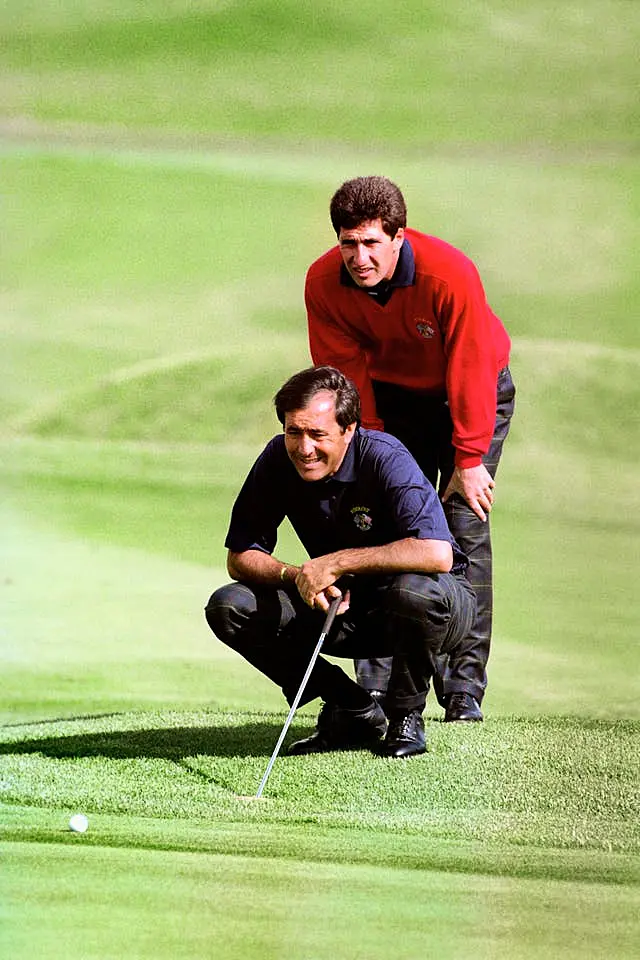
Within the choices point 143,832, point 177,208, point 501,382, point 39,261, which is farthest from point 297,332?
point 143,832

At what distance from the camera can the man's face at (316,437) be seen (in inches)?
108

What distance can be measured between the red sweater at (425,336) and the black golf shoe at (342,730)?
62 centimetres

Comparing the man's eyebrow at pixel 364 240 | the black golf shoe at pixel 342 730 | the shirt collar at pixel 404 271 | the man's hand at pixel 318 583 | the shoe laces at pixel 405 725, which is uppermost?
the man's eyebrow at pixel 364 240

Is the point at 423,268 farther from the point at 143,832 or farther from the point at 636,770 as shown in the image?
the point at 143,832

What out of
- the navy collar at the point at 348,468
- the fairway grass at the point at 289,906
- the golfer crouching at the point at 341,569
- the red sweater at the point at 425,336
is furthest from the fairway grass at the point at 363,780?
the red sweater at the point at 425,336

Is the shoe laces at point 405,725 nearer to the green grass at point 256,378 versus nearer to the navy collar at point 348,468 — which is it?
the green grass at point 256,378

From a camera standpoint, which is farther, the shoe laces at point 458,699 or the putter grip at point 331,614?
the shoe laces at point 458,699

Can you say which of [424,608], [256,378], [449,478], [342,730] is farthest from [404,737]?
[256,378]

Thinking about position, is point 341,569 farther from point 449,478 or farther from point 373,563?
point 449,478

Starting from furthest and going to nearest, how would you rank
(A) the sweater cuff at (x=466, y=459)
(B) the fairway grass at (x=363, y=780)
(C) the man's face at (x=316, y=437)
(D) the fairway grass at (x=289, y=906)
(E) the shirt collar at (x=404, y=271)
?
(A) the sweater cuff at (x=466, y=459) → (E) the shirt collar at (x=404, y=271) → (C) the man's face at (x=316, y=437) → (B) the fairway grass at (x=363, y=780) → (D) the fairway grass at (x=289, y=906)

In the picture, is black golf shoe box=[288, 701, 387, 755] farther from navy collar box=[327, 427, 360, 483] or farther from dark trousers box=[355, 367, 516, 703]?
navy collar box=[327, 427, 360, 483]

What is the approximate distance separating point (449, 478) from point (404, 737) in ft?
2.47

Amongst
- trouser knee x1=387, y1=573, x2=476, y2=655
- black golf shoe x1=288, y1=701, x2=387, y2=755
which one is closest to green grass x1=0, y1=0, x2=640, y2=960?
black golf shoe x1=288, y1=701, x2=387, y2=755

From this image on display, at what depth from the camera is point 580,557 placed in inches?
217
